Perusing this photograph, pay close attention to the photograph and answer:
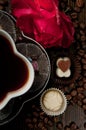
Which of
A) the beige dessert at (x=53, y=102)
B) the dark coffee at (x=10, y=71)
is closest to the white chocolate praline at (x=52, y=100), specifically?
the beige dessert at (x=53, y=102)

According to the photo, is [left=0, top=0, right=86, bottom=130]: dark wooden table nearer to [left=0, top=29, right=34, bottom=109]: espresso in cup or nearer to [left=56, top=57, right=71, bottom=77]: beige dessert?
[left=56, top=57, right=71, bottom=77]: beige dessert

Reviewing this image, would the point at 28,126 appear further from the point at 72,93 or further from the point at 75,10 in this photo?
the point at 75,10

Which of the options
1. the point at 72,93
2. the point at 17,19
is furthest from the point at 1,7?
the point at 72,93

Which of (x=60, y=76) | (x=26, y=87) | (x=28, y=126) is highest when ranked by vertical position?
(x=26, y=87)

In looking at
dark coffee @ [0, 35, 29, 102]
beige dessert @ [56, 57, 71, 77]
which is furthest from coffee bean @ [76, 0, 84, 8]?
dark coffee @ [0, 35, 29, 102]

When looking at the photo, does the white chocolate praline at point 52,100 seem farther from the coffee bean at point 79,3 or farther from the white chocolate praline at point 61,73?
the coffee bean at point 79,3

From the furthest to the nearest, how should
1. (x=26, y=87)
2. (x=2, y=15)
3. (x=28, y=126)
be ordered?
(x=28, y=126) < (x=2, y=15) < (x=26, y=87)
